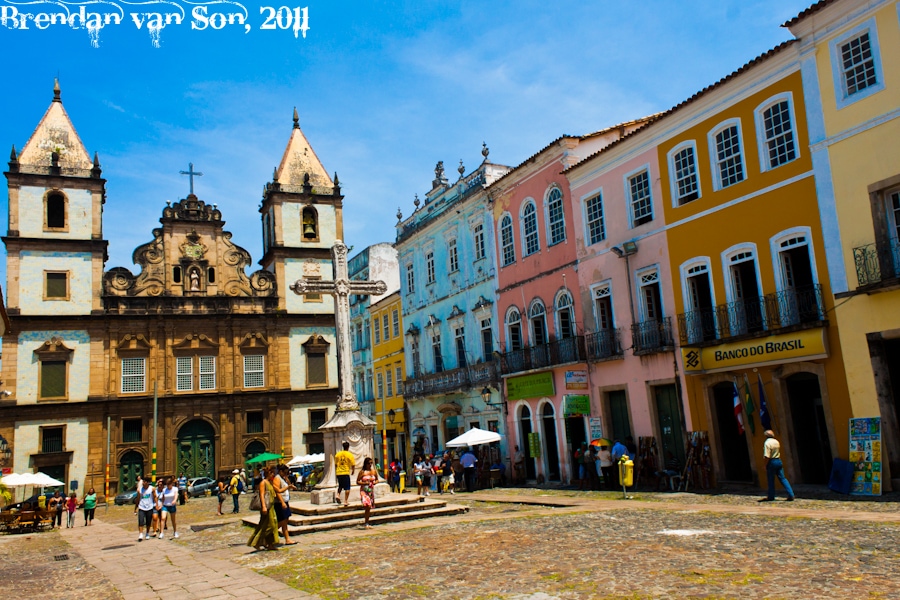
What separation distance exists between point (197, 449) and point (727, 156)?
33124 millimetres

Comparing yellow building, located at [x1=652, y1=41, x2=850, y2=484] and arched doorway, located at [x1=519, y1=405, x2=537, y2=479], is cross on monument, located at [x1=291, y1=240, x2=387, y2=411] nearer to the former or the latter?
yellow building, located at [x1=652, y1=41, x2=850, y2=484]

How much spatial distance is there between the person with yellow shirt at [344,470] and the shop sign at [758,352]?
30.3ft

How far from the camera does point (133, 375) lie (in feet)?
139

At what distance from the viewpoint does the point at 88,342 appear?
41.5 metres

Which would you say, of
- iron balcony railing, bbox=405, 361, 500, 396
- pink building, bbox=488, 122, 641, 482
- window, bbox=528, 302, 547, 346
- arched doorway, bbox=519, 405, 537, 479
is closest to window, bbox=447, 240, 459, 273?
pink building, bbox=488, 122, 641, 482

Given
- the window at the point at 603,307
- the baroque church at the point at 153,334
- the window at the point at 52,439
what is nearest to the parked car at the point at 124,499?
the baroque church at the point at 153,334

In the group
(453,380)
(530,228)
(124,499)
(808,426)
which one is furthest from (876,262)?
(124,499)

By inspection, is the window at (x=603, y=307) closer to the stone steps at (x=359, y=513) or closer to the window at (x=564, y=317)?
the window at (x=564, y=317)

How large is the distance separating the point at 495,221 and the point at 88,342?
2446cm

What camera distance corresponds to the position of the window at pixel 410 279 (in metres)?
37.3

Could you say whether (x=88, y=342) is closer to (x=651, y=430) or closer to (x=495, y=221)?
(x=495, y=221)

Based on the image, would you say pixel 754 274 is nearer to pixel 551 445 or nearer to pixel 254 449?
pixel 551 445

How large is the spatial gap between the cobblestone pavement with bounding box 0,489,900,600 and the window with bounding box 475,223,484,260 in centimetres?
1470

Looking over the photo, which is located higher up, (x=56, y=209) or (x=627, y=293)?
(x=56, y=209)
